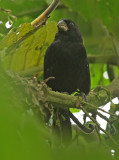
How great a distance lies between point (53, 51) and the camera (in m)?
2.62

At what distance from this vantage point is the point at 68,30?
300 centimetres

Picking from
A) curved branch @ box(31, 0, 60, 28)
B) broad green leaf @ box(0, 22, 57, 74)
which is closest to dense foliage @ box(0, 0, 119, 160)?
broad green leaf @ box(0, 22, 57, 74)

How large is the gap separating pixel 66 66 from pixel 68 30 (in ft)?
1.61

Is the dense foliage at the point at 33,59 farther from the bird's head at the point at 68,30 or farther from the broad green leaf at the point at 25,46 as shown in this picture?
the bird's head at the point at 68,30

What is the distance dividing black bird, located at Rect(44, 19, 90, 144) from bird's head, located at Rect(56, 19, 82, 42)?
21mm

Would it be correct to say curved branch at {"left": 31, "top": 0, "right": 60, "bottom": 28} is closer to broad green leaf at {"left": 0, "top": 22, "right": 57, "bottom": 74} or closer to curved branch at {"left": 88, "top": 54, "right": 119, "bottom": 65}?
broad green leaf at {"left": 0, "top": 22, "right": 57, "bottom": 74}

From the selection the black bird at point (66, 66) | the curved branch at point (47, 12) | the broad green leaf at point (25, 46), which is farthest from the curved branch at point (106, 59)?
the curved branch at point (47, 12)

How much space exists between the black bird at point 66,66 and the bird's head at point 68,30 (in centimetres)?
2

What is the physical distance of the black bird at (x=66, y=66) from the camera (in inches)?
103

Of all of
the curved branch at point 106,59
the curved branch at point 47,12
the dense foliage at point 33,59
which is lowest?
the curved branch at point 106,59

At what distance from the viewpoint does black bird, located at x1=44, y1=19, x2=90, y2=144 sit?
8.55ft

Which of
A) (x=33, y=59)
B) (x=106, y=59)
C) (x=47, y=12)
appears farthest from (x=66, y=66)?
(x=47, y=12)

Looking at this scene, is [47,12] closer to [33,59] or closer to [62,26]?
[33,59]

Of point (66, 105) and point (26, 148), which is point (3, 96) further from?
point (66, 105)
